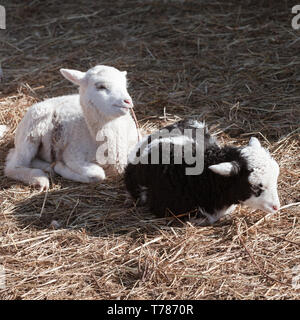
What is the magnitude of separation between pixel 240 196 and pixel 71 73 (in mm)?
1959

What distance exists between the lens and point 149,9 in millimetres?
9445

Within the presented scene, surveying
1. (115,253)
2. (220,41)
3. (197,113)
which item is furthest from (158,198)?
(220,41)

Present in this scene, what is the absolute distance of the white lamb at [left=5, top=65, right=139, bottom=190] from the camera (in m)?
5.25

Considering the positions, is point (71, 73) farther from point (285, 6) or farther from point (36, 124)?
point (285, 6)

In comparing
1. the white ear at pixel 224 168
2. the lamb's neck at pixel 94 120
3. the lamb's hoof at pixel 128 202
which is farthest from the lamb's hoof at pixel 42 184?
the white ear at pixel 224 168

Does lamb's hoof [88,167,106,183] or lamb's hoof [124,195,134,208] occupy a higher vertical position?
lamb's hoof [88,167,106,183]

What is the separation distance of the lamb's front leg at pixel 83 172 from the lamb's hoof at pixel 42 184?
8.9 inches

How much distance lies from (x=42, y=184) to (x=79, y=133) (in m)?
0.63

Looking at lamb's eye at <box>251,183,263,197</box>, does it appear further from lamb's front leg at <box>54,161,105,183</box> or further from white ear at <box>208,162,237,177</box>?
lamb's front leg at <box>54,161,105,183</box>

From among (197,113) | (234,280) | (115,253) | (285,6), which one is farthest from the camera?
(285,6)

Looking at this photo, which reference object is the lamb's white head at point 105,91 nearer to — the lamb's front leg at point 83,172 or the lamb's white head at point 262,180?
the lamb's front leg at point 83,172

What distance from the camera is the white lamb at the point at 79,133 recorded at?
5.25m

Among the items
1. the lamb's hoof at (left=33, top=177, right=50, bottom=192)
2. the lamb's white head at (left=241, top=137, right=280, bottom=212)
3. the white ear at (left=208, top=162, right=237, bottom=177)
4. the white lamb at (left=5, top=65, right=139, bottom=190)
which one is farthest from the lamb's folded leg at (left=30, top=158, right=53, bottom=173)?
the lamb's white head at (left=241, top=137, right=280, bottom=212)

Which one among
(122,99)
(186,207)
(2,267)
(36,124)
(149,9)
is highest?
(149,9)
